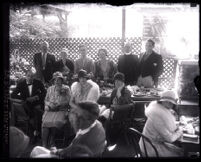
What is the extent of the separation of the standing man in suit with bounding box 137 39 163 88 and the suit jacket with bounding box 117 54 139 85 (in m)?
0.11

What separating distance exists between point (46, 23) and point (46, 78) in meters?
6.55

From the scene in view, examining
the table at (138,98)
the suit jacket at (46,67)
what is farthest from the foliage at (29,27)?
the table at (138,98)

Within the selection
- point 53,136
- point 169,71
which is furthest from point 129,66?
point 53,136

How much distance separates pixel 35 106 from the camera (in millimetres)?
5945

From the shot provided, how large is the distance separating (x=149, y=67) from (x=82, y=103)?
3.45 metres

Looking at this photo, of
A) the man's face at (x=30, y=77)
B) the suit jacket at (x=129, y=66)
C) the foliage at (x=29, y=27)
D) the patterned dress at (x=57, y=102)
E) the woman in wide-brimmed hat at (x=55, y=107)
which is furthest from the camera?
the foliage at (x=29, y=27)

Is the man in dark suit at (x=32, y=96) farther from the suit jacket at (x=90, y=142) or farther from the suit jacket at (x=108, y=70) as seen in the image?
the suit jacket at (x=90, y=142)

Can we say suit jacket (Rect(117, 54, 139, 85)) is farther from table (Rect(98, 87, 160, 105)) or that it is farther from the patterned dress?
the patterned dress

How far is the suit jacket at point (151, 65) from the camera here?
267 inches

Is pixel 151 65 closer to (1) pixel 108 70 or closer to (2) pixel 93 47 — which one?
(1) pixel 108 70

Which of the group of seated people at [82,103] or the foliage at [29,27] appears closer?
the group of seated people at [82,103]

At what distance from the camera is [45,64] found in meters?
7.24

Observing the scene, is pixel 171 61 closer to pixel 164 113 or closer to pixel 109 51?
pixel 109 51
